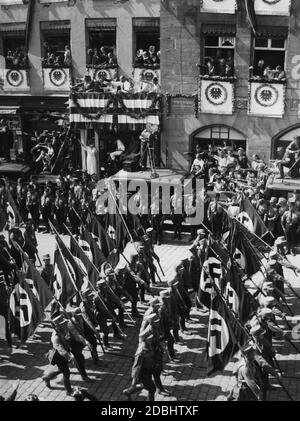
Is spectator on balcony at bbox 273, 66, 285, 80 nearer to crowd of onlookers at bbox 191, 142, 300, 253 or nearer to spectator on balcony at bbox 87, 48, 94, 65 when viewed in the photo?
crowd of onlookers at bbox 191, 142, 300, 253

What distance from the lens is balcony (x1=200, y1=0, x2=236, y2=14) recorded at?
22.4 meters

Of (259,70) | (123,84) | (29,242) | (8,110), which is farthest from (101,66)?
(29,242)

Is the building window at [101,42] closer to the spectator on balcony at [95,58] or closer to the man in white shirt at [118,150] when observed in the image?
the spectator on balcony at [95,58]

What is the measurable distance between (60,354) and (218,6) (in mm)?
16679

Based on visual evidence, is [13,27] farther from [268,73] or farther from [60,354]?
[60,354]

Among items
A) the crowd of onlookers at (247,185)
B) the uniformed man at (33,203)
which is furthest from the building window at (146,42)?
the uniformed man at (33,203)

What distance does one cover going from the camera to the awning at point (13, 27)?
26.4 metres

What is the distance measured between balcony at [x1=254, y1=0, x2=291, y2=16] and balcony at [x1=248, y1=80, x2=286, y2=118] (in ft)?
8.39

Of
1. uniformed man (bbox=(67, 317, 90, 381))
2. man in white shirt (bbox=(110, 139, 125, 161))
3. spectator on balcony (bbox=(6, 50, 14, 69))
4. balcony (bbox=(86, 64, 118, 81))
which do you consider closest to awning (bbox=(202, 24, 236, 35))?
balcony (bbox=(86, 64, 118, 81))

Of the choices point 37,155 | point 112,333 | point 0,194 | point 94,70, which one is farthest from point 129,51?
point 112,333

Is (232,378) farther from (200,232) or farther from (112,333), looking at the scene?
(200,232)

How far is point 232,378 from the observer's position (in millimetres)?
10766

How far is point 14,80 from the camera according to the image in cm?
2698

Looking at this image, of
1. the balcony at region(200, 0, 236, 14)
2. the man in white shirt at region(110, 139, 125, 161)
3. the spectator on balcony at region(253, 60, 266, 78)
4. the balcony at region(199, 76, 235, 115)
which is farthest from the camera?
Answer: the man in white shirt at region(110, 139, 125, 161)
